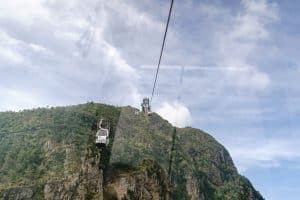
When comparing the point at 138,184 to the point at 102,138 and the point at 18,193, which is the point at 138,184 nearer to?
the point at 18,193

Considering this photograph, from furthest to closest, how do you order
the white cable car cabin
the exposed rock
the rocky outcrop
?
the exposed rock, the rocky outcrop, the white cable car cabin

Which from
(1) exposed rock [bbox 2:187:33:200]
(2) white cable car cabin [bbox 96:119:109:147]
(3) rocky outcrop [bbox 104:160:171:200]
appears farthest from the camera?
(1) exposed rock [bbox 2:187:33:200]

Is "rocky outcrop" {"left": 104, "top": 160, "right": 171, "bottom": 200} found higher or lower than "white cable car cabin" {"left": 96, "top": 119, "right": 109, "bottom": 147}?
higher

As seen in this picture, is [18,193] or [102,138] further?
[18,193]

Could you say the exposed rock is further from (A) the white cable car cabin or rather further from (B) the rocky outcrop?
(A) the white cable car cabin

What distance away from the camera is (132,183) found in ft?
541

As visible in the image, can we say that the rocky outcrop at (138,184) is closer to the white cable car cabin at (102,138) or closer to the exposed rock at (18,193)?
the exposed rock at (18,193)

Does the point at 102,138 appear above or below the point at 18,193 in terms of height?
below

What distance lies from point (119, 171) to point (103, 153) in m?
16.1

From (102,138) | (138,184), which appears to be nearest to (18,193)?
(138,184)

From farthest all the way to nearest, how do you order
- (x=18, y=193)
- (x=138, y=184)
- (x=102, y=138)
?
(x=18, y=193), (x=138, y=184), (x=102, y=138)

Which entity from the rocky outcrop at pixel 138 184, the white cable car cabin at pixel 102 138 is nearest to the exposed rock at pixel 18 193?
the rocky outcrop at pixel 138 184

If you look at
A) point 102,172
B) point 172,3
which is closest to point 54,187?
point 102,172

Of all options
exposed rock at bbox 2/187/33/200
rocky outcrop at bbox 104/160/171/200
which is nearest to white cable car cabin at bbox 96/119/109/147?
rocky outcrop at bbox 104/160/171/200
